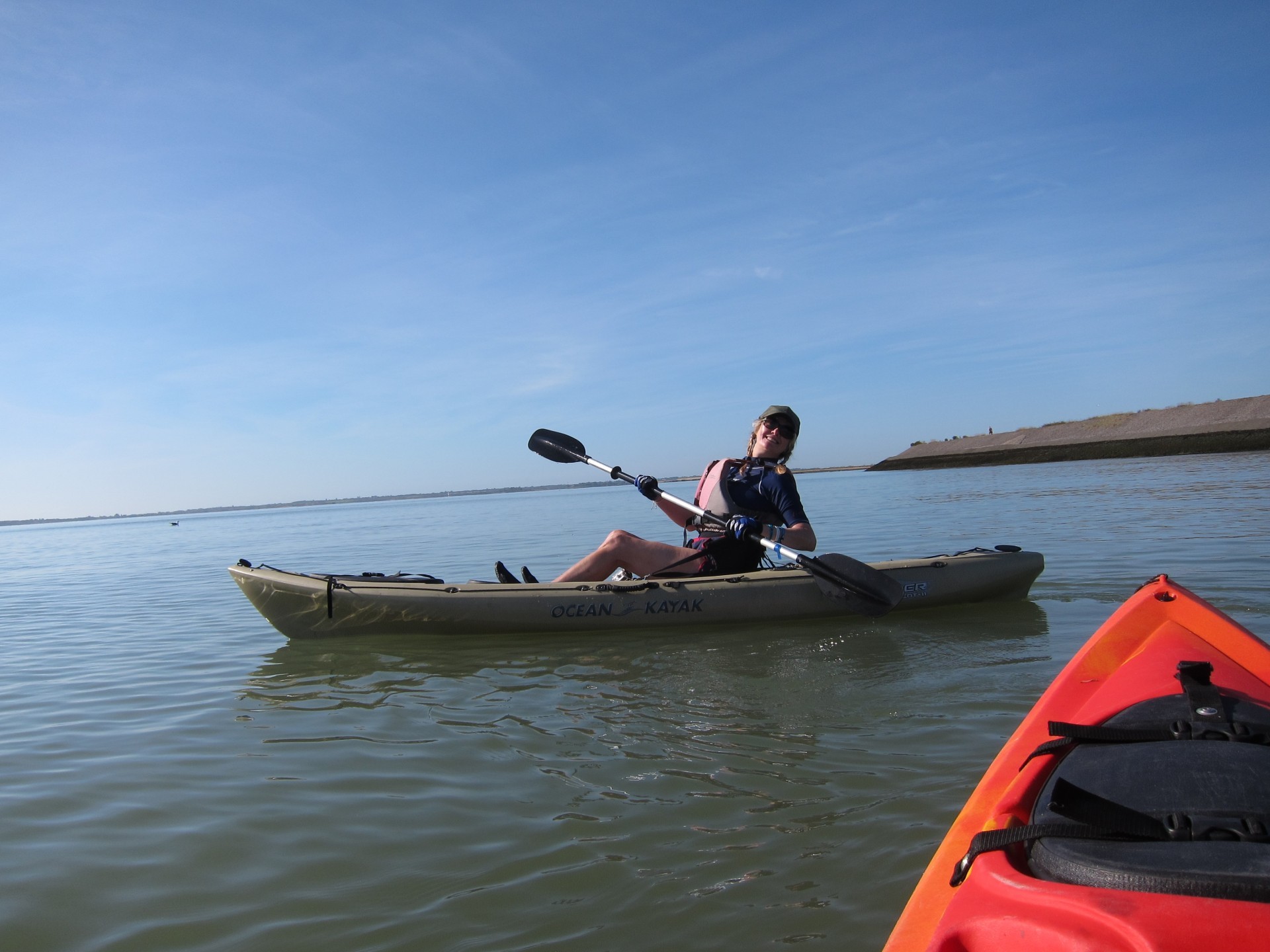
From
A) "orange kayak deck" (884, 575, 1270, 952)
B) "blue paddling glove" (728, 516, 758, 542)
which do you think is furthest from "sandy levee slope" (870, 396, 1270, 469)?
"orange kayak deck" (884, 575, 1270, 952)

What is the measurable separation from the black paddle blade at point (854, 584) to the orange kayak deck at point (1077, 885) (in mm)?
2652

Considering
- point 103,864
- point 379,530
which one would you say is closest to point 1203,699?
point 103,864

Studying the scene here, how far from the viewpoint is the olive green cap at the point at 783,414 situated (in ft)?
19.2

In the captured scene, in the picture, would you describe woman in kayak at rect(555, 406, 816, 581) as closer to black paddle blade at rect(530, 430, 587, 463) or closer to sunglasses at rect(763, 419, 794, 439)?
sunglasses at rect(763, 419, 794, 439)

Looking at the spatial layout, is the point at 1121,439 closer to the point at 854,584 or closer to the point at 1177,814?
the point at 854,584

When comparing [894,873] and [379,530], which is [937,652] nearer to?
[894,873]

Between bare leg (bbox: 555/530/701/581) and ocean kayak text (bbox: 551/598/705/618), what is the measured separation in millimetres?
342

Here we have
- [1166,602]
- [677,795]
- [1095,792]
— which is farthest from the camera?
[1166,602]

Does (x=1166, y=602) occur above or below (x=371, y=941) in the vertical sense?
above

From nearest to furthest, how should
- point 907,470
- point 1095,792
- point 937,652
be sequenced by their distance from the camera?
point 1095,792 < point 937,652 < point 907,470

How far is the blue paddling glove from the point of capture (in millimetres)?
5547

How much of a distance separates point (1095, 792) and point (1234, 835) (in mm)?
269

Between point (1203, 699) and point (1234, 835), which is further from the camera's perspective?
point (1203, 699)

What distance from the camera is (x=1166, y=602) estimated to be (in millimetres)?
3055
